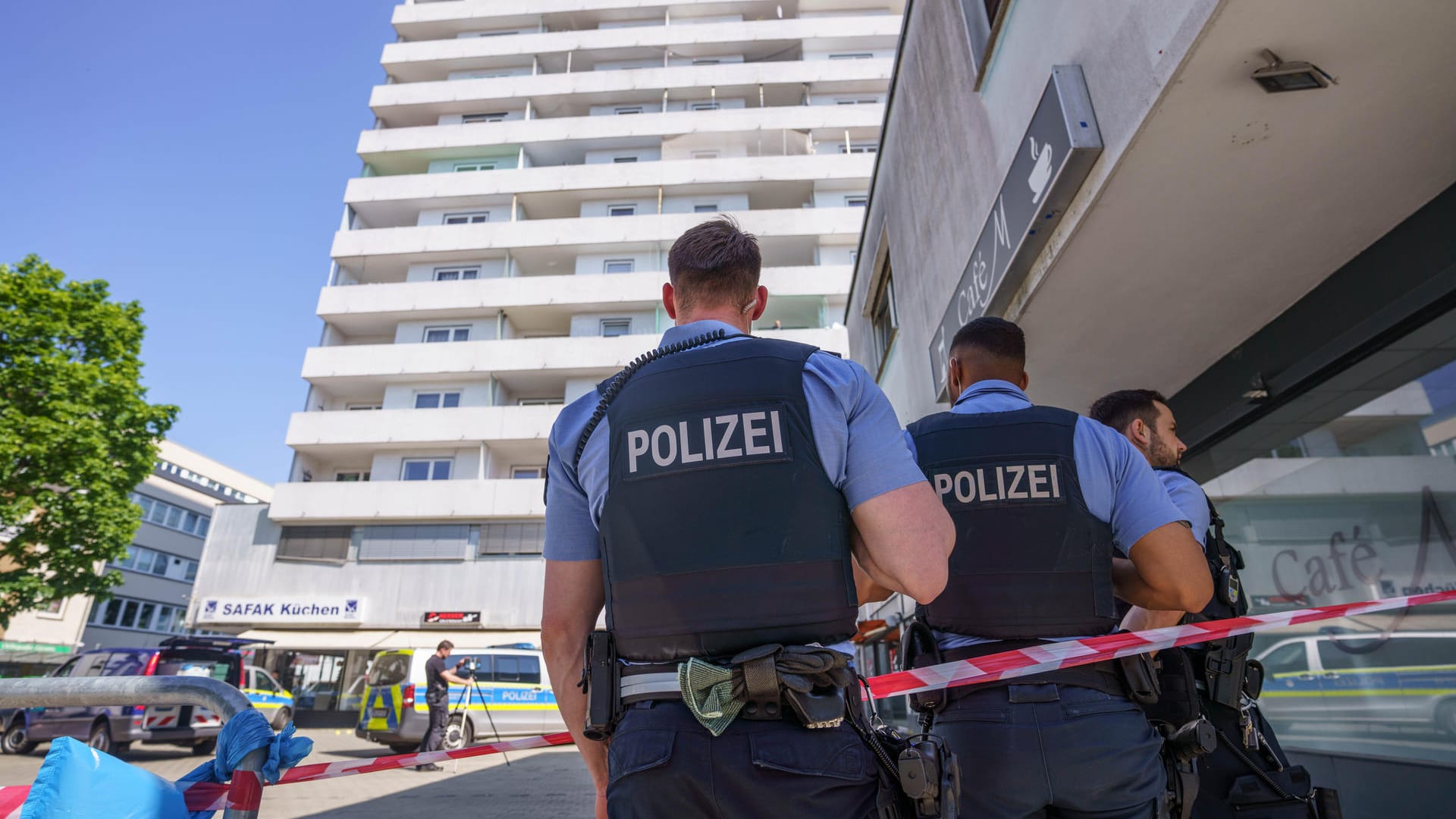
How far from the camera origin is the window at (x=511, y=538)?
A: 83.5 feet

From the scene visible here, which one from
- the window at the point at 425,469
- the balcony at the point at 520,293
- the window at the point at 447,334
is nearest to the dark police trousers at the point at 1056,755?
the balcony at the point at 520,293

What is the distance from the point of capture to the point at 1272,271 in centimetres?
444

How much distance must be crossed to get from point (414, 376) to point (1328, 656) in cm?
2756

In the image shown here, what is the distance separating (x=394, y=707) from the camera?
42.1 ft

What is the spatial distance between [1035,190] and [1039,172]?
91 mm

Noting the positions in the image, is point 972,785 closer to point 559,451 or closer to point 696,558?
point 696,558

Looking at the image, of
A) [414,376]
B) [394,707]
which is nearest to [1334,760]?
[394,707]

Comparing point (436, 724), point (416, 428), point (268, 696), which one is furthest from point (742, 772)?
point (416, 428)

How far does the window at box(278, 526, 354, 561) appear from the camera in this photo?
25703mm

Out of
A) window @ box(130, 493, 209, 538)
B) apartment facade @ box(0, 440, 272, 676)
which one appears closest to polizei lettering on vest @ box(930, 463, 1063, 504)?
apartment facade @ box(0, 440, 272, 676)

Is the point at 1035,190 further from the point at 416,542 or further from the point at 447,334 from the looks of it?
the point at 447,334

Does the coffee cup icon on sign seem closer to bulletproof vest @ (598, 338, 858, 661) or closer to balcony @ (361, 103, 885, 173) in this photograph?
bulletproof vest @ (598, 338, 858, 661)

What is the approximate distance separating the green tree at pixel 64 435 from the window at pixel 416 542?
7628mm

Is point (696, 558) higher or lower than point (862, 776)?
higher
